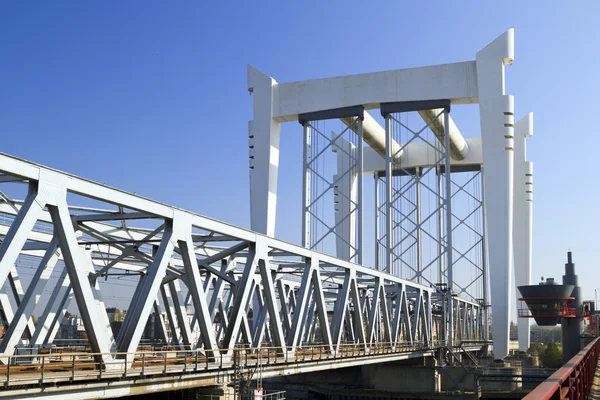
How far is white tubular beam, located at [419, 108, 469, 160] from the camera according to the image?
55.4 m

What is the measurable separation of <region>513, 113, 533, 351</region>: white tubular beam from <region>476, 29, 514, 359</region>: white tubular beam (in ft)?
65.4

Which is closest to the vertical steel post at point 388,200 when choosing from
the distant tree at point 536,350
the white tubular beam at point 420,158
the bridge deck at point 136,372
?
the white tubular beam at point 420,158

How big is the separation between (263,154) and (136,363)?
36.0 m

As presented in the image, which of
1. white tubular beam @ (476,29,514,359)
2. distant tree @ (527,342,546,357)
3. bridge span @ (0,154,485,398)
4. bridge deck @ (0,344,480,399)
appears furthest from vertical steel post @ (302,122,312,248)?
distant tree @ (527,342,546,357)

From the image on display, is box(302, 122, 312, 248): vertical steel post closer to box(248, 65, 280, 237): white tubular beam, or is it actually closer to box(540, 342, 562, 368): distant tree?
box(248, 65, 280, 237): white tubular beam

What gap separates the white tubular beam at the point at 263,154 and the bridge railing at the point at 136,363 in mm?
20200

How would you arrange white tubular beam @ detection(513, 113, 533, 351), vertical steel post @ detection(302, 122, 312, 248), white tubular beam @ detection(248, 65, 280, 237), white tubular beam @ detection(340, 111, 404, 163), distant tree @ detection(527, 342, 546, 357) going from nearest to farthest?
white tubular beam @ detection(248, 65, 280, 237) < vertical steel post @ detection(302, 122, 312, 248) < white tubular beam @ detection(340, 111, 404, 163) < white tubular beam @ detection(513, 113, 533, 351) < distant tree @ detection(527, 342, 546, 357)

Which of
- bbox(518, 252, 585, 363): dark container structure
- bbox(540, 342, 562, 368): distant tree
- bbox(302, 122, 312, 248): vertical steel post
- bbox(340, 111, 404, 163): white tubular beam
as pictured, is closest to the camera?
bbox(518, 252, 585, 363): dark container structure

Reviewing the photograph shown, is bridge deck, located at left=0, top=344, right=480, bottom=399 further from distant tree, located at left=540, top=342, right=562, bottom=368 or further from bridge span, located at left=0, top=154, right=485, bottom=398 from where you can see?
distant tree, located at left=540, top=342, right=562, bottom=368

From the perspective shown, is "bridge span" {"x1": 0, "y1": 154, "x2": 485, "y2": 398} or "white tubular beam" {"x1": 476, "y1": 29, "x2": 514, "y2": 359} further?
"white tubular beam" {"x1": 476, "y1": 29, "x2": 514, "y2": 359}

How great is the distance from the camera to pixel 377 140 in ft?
200

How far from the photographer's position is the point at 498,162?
50.5 meters

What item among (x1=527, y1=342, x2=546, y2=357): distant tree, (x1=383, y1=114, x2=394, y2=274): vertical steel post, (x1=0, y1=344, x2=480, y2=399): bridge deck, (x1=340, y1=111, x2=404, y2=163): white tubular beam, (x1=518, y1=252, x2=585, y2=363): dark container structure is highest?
(x1=340, y1=111, x2=404, y2=163): white tubular beam

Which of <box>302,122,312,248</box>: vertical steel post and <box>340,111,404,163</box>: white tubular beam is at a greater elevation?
<box>340,111,404,163</box>: white tubular beam
